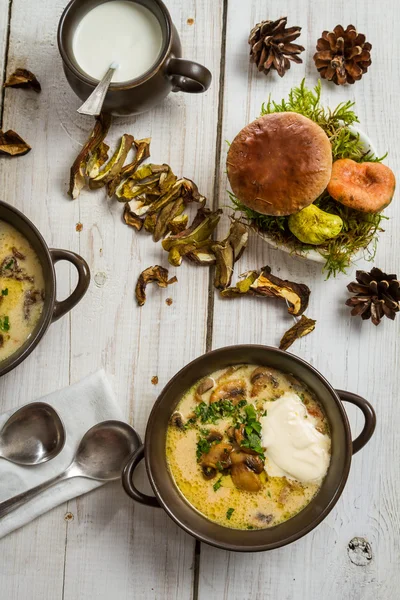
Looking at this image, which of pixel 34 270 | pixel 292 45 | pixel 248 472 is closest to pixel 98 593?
pixel 248 472

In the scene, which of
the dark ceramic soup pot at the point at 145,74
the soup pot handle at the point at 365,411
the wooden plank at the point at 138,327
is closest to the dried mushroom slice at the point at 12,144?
the wooden plank at the point at 138,327

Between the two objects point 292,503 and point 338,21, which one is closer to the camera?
point 292,503

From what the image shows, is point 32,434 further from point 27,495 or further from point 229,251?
point 229,251

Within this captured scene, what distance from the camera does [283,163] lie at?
6.26ft

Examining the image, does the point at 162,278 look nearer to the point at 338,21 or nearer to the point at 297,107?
the point at 297,107

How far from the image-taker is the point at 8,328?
6.55 feet

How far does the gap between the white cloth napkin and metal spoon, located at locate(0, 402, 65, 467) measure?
3cm

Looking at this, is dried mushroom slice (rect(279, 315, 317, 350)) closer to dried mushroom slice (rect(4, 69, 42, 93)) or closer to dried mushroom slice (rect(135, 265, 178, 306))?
dried mushroom slice (rect(135, 265, 178, 306))

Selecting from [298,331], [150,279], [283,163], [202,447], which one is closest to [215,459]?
[202,447]

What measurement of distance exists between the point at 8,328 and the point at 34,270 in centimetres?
17

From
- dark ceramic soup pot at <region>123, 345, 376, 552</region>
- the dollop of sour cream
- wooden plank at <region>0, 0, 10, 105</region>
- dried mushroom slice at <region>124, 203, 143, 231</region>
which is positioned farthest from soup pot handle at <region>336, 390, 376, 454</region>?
wooden plank at <region>0, 0, 10, 105</region>

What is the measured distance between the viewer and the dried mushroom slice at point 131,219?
2143mm

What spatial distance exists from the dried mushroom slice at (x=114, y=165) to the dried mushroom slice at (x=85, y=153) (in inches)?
1.5

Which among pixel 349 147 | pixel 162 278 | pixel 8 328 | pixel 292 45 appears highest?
pixel 292 45
